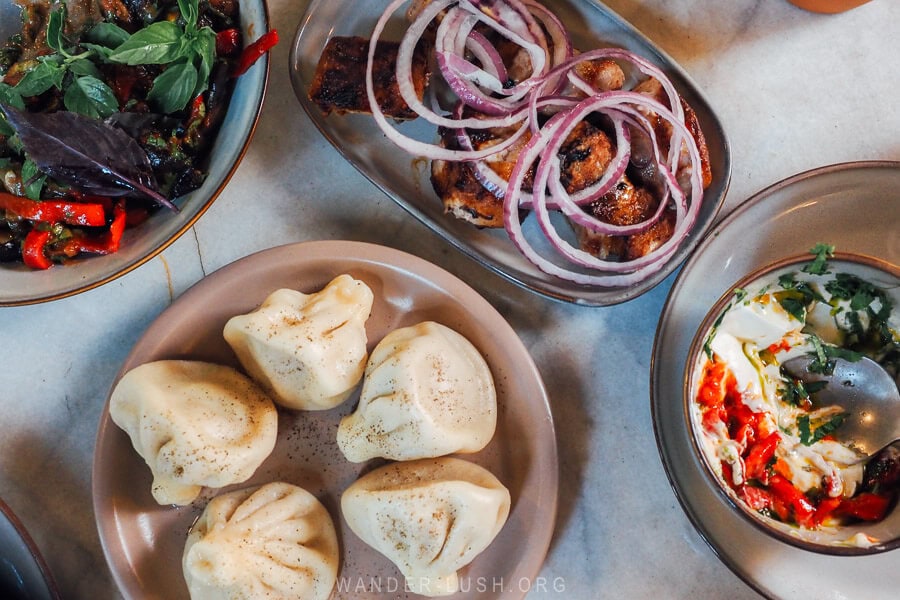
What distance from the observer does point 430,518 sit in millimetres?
1980

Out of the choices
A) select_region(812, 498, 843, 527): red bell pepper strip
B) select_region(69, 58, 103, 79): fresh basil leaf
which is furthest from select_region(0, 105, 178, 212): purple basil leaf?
select_region(812, 498, 843, 527): red bell pepper strip

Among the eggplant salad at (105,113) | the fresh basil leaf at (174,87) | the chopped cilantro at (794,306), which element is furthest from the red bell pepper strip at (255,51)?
the chopped cilantro at (794,306)

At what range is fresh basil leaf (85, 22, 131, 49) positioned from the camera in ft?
6.29

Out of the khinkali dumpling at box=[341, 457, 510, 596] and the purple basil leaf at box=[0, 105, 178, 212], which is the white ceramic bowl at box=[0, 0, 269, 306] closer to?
the purple basil leaf at box=[0, 105, 178, 212]

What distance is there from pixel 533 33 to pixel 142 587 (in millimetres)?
2027

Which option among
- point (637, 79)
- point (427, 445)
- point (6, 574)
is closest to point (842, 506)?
point (427, 445)

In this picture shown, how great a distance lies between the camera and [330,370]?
6.62ft

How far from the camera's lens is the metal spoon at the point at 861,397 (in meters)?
1.95

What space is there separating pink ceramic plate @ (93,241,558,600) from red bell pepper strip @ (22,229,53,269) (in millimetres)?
347

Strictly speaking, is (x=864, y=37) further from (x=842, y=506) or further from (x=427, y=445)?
(x=427, y=445)

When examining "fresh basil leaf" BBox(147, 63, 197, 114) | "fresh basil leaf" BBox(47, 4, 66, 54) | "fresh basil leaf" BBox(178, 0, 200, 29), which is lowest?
"fresh basil leaf" BBox(147, 63, 197, 114)

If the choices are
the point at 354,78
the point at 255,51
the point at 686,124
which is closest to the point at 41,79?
the point at 255,51

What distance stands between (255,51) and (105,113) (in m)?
0.44

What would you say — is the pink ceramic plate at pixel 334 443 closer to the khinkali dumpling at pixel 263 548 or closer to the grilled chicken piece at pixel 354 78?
the khinkali dumpling at pixel 263 548
